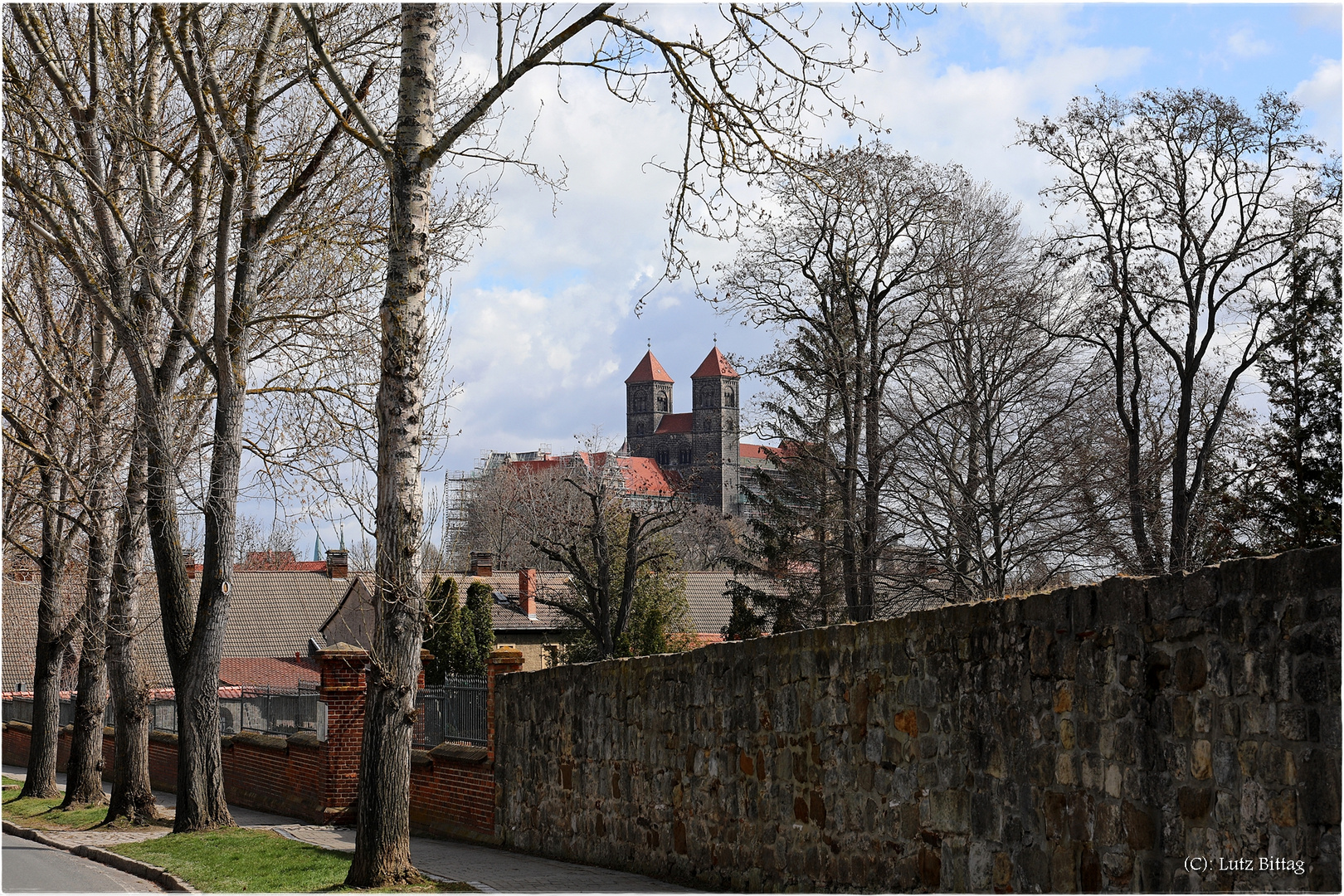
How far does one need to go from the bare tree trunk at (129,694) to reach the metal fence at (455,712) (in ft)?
11.2

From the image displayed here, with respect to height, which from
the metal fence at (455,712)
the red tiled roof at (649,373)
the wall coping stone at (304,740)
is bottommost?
the wall coping stone at (304,740)

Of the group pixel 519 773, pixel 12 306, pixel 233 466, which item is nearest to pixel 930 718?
pixel 519 773

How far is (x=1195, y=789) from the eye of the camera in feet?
14.7

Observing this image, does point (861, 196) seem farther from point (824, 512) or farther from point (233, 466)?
point (233, 466)

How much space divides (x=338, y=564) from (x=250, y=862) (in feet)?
137

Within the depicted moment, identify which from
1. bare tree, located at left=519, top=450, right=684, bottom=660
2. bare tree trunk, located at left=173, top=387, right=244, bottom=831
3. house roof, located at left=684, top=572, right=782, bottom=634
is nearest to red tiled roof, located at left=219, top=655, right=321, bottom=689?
bare tree, located at left=519, top=450, right=684, bottom=660

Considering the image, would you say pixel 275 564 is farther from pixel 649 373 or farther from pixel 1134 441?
pixel 649 373

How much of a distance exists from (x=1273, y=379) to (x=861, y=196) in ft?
29.0

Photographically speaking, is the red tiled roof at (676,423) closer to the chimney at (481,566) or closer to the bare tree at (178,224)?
the chimney at (481,566)

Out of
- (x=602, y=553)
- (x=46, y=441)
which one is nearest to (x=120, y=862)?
(x=46, y=441)

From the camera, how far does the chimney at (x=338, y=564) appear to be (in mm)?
51375

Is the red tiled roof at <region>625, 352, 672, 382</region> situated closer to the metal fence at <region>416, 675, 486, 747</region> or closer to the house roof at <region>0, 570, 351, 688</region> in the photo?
the house roof at <region>0, 570, 351, 688</region>

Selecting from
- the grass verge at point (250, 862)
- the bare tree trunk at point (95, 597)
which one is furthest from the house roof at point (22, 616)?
the grass verge at point (250, 862)

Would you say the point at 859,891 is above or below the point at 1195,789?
below
